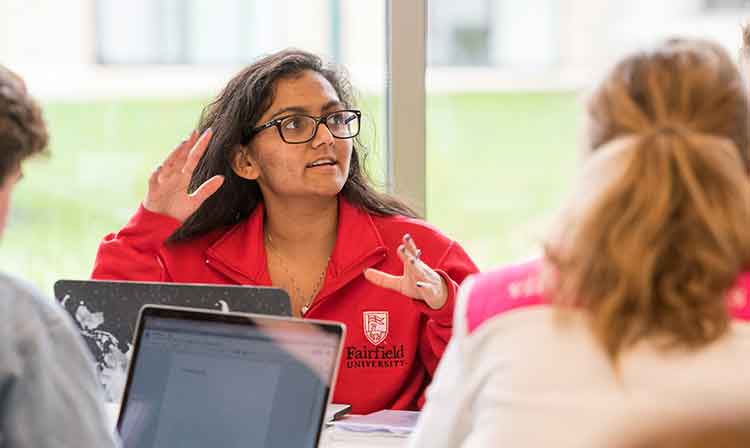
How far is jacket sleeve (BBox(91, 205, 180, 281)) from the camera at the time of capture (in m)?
2.31

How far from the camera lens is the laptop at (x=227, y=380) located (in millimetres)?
1529

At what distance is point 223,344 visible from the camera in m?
1.59

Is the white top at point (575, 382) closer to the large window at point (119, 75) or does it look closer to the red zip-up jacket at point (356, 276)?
the red zip-up jacket at point (356, 276)

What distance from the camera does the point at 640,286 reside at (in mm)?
1182

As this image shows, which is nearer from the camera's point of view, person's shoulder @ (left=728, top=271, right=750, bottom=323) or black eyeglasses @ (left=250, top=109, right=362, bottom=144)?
person's shoulder @ (left=728, top=271, right=750, bottom=323)

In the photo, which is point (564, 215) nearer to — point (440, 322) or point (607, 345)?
point (607, 345)

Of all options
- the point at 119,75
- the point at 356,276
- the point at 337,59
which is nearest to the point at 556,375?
the point at 356,276

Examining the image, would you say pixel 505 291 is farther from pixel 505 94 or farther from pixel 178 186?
pixel 505 94

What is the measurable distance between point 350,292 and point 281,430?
2.78 ft

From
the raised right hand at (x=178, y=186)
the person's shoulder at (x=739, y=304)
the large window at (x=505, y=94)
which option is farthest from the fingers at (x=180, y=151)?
the person's shoulder at (x=739, y=304)

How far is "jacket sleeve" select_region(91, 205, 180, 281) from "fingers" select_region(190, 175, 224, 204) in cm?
8

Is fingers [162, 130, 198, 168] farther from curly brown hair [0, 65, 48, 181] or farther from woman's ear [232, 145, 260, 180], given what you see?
curly brown hair [0, 65, 48, 181]

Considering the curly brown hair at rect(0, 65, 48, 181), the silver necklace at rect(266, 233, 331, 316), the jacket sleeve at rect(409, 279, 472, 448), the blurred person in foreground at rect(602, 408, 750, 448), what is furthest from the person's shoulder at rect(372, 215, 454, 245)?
the blurred person in foreground at rect(602, 408, 750, 448)

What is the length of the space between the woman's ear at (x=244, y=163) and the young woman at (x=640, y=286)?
1.28m
